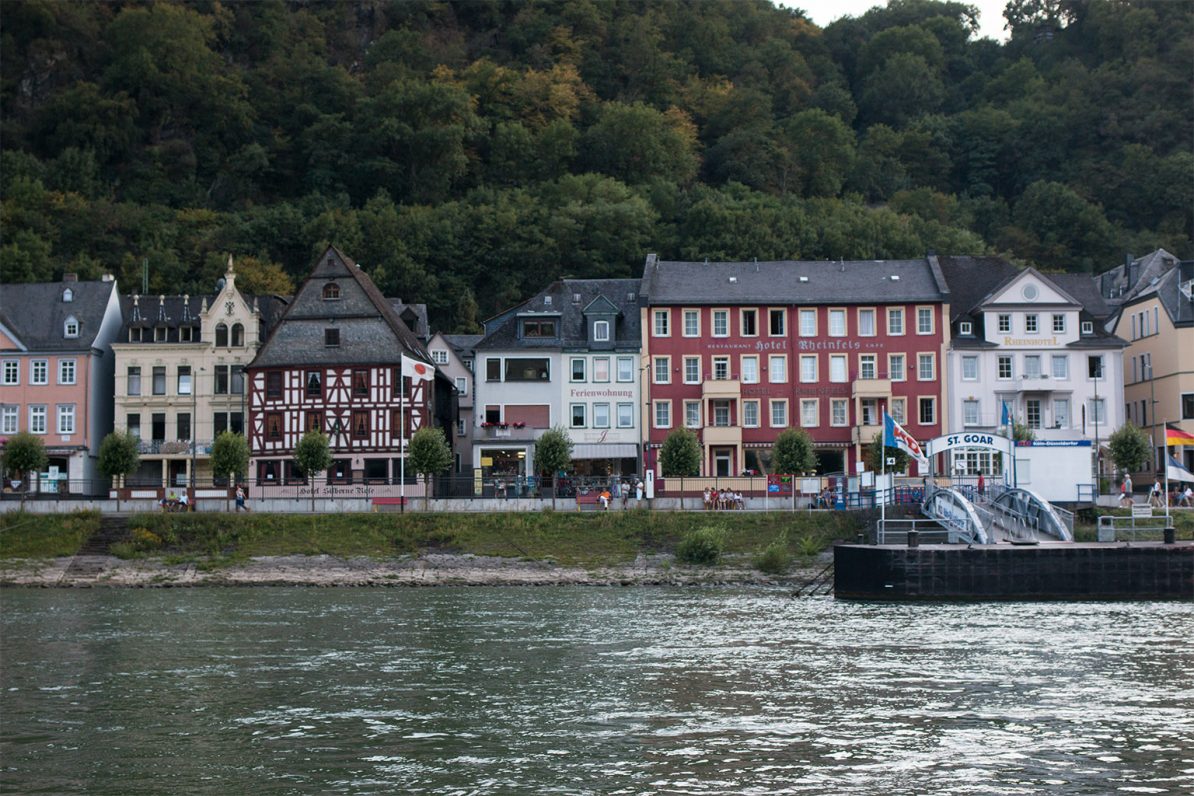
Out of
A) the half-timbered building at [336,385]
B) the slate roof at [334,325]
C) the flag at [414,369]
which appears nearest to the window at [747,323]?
the half-timbered building at [336,385]

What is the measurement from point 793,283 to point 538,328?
42.9ft

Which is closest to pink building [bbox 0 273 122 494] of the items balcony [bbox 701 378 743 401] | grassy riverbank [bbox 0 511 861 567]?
grassy riverbank [bbox 0 511 861 567]

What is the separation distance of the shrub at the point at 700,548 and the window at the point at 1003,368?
1013 inches

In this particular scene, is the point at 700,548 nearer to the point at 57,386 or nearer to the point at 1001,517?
the point at 1001,517

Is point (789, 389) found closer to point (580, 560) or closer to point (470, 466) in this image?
point (470, 466)

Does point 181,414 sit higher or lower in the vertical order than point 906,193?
lower

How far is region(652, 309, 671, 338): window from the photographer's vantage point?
3187 inches

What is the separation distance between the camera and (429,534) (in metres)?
62.7

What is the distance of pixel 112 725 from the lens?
26.6 meters

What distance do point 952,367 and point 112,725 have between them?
59925 mm

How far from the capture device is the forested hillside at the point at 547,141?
354 feet

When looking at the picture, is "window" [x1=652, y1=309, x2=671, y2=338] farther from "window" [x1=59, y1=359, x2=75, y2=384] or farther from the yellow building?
"window" [x1=59, y1=359, x2=75, y2=384]

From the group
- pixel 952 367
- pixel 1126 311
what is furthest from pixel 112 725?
pixel 1126 311

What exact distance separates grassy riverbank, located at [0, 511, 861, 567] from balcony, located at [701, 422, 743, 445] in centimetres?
1488
